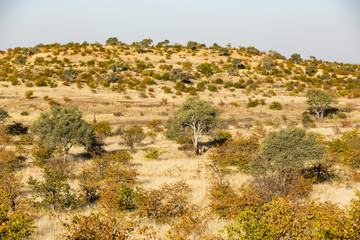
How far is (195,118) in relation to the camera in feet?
90.3

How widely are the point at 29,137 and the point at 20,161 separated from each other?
8.39 meters

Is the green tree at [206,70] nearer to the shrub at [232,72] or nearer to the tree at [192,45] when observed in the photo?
the shrub at [232,72]

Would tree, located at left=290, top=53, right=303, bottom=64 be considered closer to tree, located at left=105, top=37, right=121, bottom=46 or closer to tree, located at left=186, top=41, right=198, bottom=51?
tree, located at left=186, top=41, right=198, bottom=51

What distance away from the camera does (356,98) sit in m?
68.1

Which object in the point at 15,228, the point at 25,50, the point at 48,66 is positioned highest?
the point at 25,50

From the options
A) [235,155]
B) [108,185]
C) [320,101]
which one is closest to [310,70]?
[320,101]

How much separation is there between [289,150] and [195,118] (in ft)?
39.2

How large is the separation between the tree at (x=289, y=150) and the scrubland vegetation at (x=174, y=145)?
0.09 meters

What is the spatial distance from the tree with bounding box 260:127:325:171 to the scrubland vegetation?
92 mm

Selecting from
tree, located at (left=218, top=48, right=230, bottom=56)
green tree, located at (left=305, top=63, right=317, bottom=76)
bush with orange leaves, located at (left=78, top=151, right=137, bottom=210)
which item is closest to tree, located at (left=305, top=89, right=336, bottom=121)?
green tree, located at (left=305, top=63, right=317, bottom=76)

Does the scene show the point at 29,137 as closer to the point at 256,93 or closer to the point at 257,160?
the point at 257,160

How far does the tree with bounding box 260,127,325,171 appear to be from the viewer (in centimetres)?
1714

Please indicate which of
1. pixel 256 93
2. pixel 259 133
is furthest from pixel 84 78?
pixel 259 133

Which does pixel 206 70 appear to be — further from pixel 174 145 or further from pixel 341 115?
pixel 174 145
